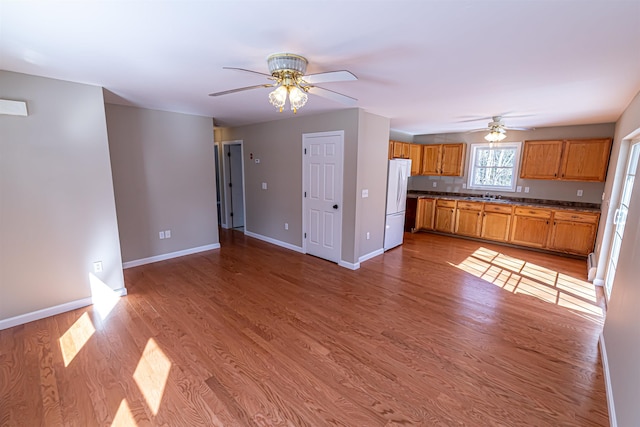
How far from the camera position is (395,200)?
201 inches

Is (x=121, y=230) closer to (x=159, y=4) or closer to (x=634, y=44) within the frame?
(x=159, y=4)

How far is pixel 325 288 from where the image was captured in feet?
11.8

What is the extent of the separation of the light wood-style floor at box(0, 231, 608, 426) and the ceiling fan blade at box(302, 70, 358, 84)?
2.10 metres

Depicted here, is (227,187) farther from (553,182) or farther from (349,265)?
(553,182)

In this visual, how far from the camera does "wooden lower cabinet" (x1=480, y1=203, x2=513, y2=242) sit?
5.44 metres

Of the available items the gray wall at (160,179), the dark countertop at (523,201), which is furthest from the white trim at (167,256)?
the dark countertop at (523,201)

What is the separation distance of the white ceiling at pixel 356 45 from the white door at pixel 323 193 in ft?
3.96

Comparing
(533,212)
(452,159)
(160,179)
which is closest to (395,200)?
(452,159)

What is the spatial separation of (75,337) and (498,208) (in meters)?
6.48

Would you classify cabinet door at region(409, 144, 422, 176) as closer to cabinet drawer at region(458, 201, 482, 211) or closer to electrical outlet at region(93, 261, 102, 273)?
cabinet drawer at region(458, 201, 482, 211)

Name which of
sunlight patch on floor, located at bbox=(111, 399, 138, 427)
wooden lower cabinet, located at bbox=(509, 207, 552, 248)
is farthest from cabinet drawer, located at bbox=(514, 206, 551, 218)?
sunlight patch on floor, located at bbox=(111, 399, 138, 427)

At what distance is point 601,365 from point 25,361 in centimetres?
452

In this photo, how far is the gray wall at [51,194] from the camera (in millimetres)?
2561

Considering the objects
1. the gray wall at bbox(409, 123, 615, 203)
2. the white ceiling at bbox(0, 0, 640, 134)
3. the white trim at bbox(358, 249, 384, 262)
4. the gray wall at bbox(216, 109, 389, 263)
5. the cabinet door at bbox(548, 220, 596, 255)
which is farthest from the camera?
the gray wall at bbox(409, 123, 615, 203)
